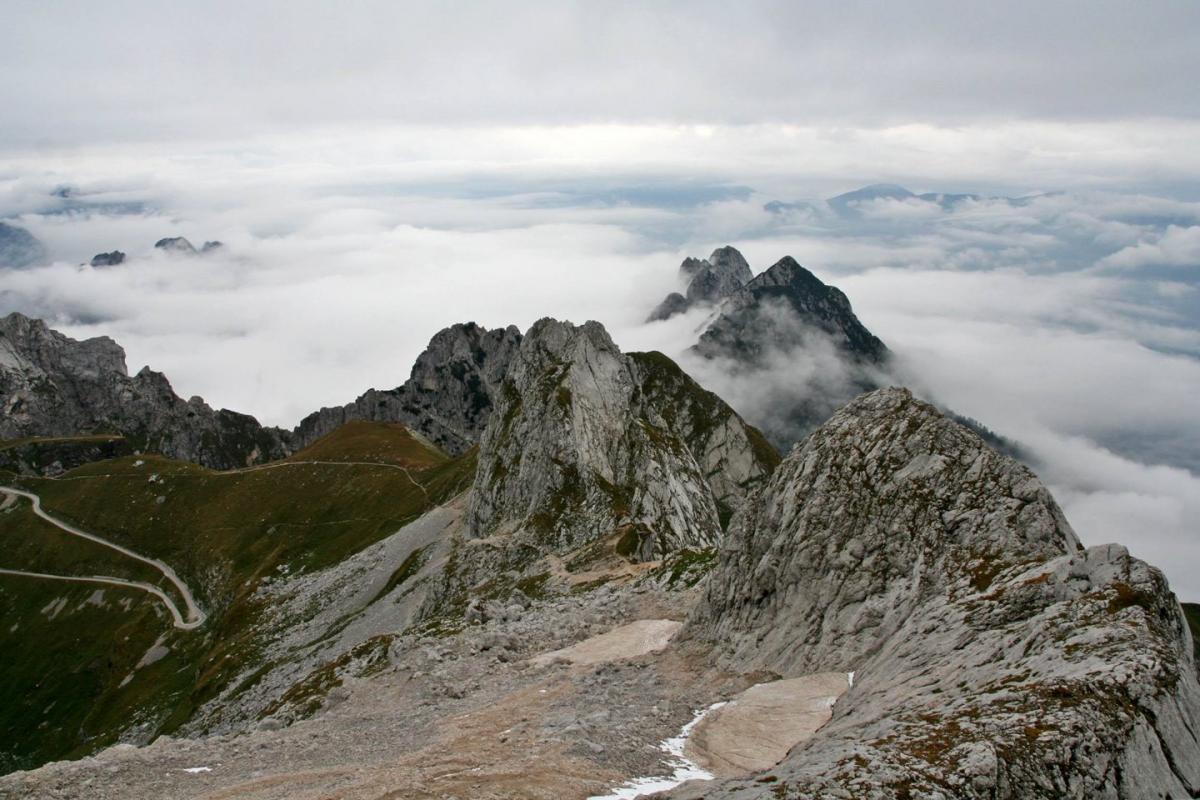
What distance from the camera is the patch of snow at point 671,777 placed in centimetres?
2471

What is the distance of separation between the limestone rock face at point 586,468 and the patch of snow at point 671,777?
44.3 metres

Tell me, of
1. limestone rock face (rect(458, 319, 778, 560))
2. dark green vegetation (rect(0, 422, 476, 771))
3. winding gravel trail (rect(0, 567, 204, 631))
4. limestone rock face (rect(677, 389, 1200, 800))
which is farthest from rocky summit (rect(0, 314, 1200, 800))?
winding gravel trail (rect(0, 567, 204, 631))

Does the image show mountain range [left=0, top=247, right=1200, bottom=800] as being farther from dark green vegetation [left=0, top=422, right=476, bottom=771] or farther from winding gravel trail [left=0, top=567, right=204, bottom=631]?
winding gravel trail [left=0, top=567, right=204, bottom=631]

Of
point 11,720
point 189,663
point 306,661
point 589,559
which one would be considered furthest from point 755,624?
point 11,720

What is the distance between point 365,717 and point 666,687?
55.7 feet

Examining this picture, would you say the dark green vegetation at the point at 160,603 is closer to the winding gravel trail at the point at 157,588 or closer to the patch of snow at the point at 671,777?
the winding gravel trail at the point at 157,588

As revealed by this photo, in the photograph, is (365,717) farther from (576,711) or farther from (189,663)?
(189,663)

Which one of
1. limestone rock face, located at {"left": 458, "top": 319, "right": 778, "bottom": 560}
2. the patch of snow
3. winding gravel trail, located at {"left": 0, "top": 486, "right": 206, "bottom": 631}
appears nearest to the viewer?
the patch of snow

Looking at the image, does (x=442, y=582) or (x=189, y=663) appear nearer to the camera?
(x=442, y=582)

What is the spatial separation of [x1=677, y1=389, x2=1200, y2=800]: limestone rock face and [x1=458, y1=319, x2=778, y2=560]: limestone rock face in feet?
113

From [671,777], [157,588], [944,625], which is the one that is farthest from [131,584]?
[944,625]

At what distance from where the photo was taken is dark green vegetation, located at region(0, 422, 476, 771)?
12181 cm

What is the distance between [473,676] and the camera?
1843 inches

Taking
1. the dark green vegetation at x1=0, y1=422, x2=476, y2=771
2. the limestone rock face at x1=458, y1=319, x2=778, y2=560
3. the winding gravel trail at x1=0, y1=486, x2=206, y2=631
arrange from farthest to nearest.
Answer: the winding gravel trail at x1=0, y1=486, x2=206, y2=631 → the dark green vegetation at x1=0, y1=422, x2=476, y2=771 → the limestone rock face at x1=458, y1=319, x2=778, y2=560
